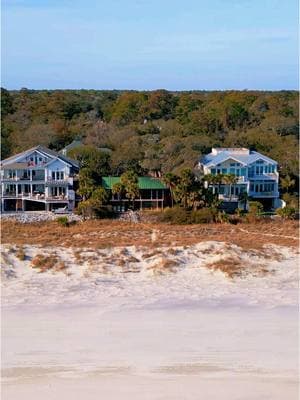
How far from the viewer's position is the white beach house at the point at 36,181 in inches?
1288

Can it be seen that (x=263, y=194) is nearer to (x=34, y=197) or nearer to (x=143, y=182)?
(x=143, y=182)

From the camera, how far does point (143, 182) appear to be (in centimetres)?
3278

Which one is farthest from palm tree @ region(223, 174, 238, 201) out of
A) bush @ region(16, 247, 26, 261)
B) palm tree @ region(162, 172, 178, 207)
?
bush @ region(16, 247, 26, 261)

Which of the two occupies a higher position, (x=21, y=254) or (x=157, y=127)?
(x=157, y=127)

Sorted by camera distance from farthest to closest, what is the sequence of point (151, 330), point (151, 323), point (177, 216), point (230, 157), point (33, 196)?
point (230, 157), point (33, 196), point (177, 216), point (151, 323), point (151, 330)

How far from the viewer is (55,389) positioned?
480 inches

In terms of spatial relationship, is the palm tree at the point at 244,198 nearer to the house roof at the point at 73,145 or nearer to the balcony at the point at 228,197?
the balcony at the point at 228,197

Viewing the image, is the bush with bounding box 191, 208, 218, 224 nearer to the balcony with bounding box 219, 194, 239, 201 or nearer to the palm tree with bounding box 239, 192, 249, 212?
the balcony with bounding box 219, 194, 239, 201

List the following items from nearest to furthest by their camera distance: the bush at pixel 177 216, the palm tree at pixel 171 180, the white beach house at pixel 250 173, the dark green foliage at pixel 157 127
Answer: the bush at pixel 177 216 → the palm tree at pixel 171 180 → the white beach house at pixel 250 173 → the dark green foliage at pixel 157 127

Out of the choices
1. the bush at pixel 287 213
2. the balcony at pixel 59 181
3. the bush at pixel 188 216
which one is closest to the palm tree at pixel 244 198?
the bush at pixel 287 213

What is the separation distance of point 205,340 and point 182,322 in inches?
52.6

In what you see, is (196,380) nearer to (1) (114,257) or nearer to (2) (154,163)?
(1) (114,257)

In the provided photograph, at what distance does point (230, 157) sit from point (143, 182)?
4841mm

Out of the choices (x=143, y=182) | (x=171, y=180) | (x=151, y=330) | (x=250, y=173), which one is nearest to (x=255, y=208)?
(x=171, y=180)
